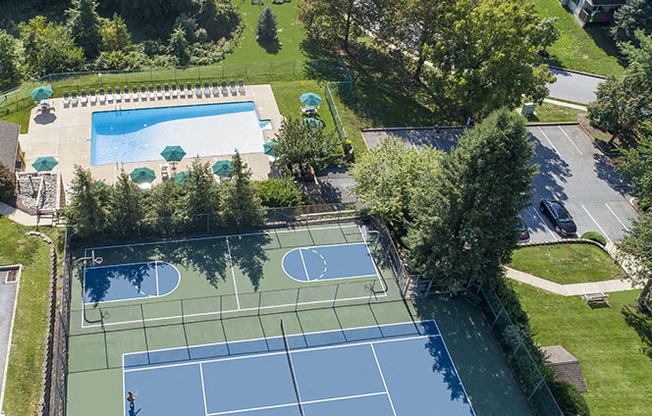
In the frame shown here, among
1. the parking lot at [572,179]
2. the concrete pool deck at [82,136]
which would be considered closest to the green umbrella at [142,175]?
the concrete pool deck at [82,136]

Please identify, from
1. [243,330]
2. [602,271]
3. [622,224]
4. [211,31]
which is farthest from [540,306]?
[211,31]

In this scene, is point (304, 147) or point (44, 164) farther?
point (304, 147)

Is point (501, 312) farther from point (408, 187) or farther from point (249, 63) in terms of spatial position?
point (249, 63)

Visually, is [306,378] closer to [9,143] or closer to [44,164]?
[44,164]

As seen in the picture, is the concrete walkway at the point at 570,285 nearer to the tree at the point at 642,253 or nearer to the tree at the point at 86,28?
the tree at the point at 642,253

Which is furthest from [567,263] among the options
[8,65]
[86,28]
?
[8,65]

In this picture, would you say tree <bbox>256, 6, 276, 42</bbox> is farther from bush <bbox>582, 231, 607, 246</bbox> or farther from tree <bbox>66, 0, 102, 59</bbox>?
bush <bbox>582, 231, 607, 246</bbox>

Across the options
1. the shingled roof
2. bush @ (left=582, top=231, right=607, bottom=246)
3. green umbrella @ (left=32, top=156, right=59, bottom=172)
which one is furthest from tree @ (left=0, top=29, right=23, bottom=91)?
bush @ (left=582, top=231, right=607, bottom=246)
